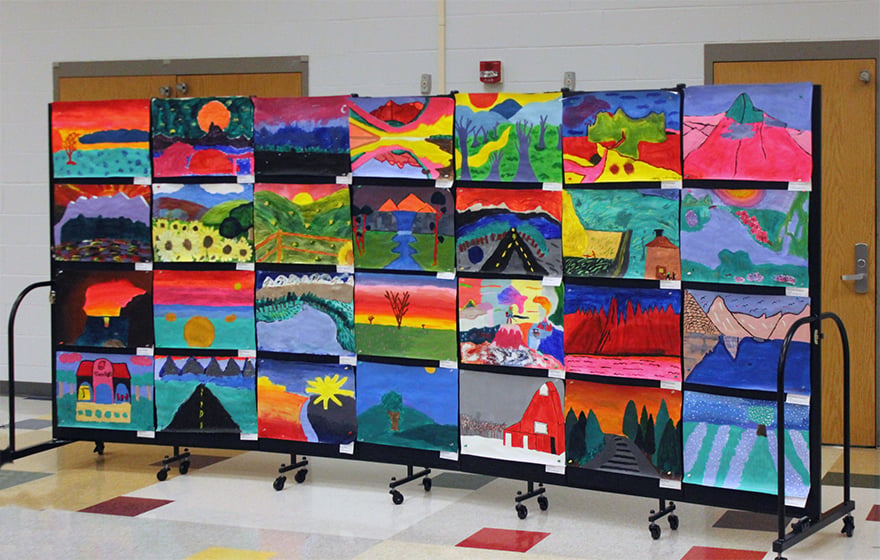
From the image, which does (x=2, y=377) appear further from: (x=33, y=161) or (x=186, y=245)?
(x=186, y=245)

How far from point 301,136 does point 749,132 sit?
1.96 m

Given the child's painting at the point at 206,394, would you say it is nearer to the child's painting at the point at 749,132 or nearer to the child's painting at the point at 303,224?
the child's painting at the point at 303,224

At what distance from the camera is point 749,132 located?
3971mm

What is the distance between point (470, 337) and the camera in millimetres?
4539

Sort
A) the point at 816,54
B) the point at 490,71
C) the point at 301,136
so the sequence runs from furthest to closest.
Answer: the point at 490,71 → the point at 816,54 → the point at 301,136

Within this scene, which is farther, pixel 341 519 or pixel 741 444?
pixel 341 519

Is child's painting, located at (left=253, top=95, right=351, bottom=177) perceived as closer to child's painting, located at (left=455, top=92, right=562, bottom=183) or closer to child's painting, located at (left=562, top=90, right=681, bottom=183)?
child's painting, located at (left=455, top=92, right=562, bottom=183)

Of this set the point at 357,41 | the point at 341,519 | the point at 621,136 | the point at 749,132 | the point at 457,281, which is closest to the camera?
the point at 749,132

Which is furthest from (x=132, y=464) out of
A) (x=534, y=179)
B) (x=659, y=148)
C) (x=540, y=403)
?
(x=659, y=148)

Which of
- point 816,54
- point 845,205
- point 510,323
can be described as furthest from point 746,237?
point 816,54

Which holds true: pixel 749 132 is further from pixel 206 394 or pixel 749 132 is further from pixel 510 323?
pixel 206 394

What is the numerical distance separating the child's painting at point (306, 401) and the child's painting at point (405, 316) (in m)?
0.21

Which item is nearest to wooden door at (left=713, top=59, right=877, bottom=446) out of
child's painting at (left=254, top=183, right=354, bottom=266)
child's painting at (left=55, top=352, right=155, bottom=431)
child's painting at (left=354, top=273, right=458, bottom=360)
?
child's painting at (left=354, top=273, right=458, bottom=360)

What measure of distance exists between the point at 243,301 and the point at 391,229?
2.66ft
